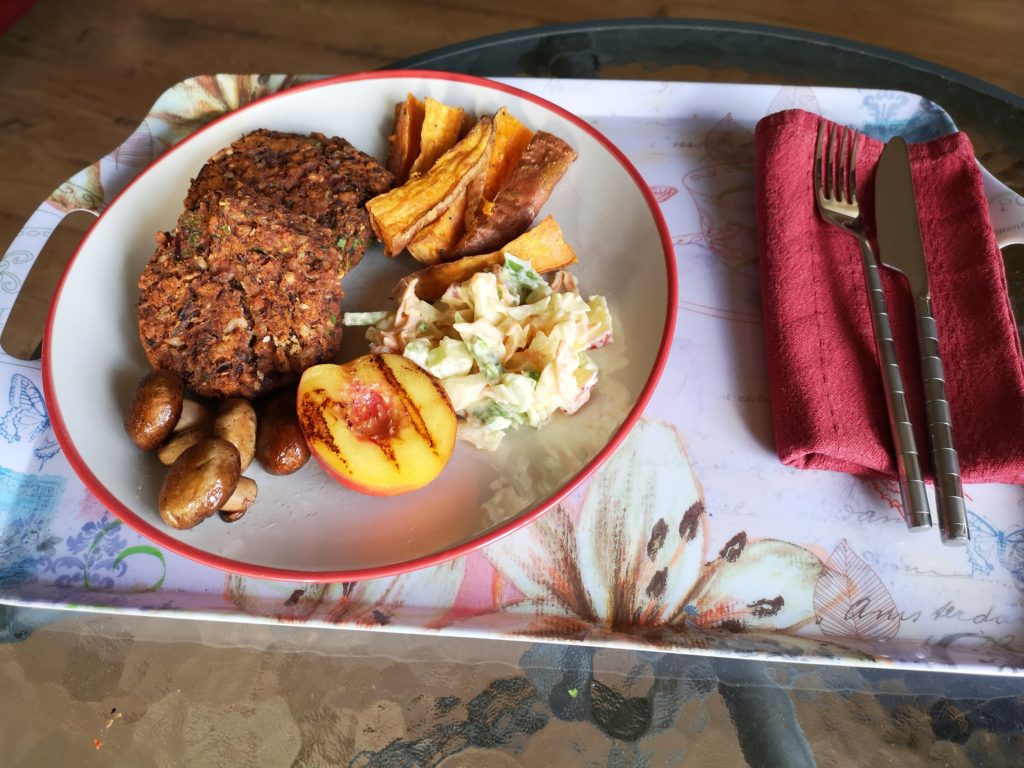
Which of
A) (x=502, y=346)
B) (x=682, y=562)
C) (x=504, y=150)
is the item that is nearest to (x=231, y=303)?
(x=502, y=346)

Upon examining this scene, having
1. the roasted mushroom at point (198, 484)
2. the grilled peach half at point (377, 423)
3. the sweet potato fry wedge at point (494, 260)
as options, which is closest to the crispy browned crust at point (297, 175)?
the sweet potato fry wedge at point (494, 260)

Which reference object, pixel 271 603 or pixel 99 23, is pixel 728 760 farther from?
pixel 99 23

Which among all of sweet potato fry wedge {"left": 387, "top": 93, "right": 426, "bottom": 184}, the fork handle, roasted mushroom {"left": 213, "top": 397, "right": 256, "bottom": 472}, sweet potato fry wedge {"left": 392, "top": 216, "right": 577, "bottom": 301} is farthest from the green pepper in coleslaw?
the fork handle

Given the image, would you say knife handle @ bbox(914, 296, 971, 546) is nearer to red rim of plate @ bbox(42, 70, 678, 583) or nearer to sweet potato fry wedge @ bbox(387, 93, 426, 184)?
red rim of plate @ bbox(42, 70, 678, 583)

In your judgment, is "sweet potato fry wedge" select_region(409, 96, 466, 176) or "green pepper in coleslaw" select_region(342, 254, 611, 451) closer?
"green pepper in coleslaw" select_region(342, 254, 611, 451)

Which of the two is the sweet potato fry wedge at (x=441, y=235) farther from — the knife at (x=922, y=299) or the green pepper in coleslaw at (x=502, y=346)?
the knife at (x=922, y=299)

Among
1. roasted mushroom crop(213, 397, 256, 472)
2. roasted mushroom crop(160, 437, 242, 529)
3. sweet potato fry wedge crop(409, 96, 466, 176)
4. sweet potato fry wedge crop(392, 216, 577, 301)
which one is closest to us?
roasted mushroom crop(160, 437, 242, 529)

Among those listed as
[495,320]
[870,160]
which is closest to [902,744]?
[495,320]
